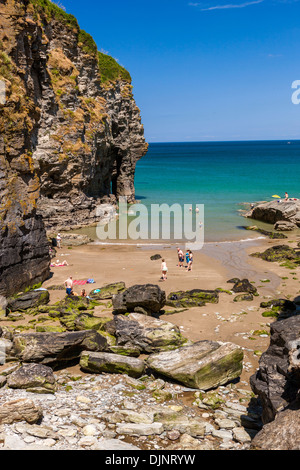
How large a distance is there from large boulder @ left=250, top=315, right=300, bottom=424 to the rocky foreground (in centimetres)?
2

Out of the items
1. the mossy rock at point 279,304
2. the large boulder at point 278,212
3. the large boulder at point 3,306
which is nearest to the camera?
the large boulder at point 3,306

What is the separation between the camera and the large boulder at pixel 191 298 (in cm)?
1759

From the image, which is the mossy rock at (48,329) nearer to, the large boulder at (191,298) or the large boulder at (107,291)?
the large boulder at (107,291)

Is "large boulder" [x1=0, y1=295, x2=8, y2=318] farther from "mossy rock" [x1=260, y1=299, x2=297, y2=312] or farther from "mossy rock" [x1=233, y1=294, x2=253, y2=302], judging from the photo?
"mossy rock" [x1=260, y1=299, x2=297, y2=312]

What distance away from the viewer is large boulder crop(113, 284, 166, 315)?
51.4 feet

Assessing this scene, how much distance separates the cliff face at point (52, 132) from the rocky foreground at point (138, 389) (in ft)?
18.0

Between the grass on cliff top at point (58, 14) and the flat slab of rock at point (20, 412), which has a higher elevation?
the grass on cliff top at point (58, 14)

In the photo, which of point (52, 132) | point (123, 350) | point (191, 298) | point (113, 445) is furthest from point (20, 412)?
point (52, 132)

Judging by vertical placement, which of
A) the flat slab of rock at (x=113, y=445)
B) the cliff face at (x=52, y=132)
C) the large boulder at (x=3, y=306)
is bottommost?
the flat slab of rock at (x=113, y=445)

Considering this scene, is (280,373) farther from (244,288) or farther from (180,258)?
(180,258)

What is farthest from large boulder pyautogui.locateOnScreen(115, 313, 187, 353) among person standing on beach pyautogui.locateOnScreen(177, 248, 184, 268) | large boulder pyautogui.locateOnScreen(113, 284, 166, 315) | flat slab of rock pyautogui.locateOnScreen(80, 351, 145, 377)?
person standing on beach pyautogui.locateOnScreen(177, 248, 184, 268)

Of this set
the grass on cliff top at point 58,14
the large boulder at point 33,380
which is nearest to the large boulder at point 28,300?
the large boulder at point 33,380

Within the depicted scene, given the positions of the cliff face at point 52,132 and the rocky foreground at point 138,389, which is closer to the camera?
the rocky foreground at point 138,389
